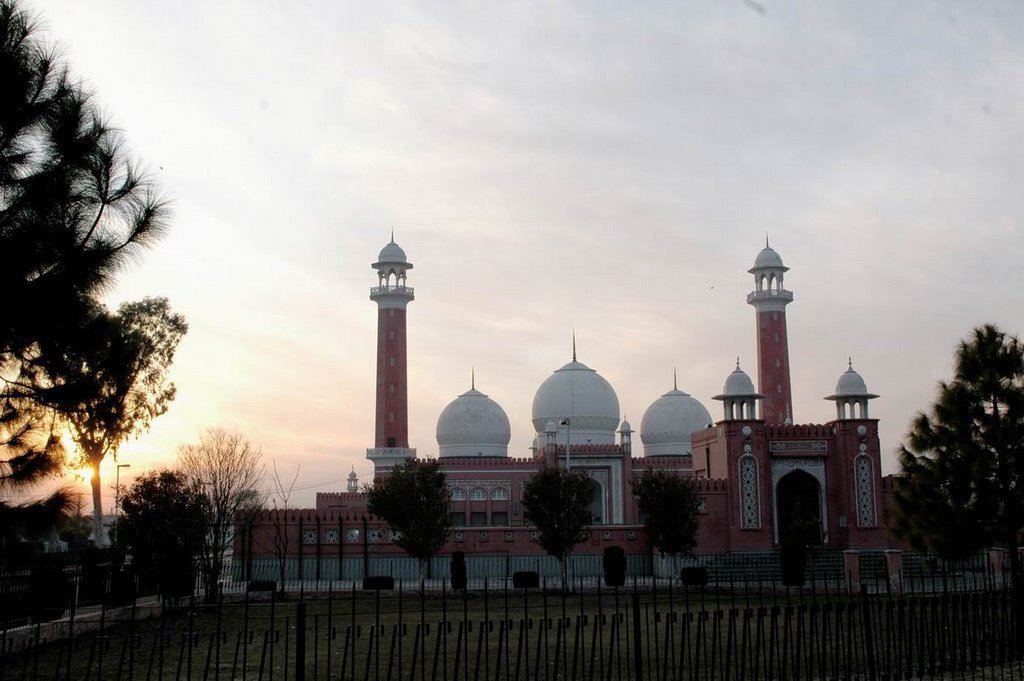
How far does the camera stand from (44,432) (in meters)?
8.95

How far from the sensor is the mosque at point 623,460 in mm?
34281

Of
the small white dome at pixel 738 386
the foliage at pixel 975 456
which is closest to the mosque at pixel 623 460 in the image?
the small white dome at pixel 738 386

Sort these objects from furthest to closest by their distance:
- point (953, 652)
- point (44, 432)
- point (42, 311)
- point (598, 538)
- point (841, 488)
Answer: point (841, 488) → point (598, 538) → point (953, 652) → point (44, 432) → point (42, 311)

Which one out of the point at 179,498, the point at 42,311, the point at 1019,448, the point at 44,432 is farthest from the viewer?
the point at 179,498

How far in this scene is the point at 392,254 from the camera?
48.9 meters

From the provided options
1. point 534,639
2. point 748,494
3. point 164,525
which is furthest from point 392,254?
point 534,639

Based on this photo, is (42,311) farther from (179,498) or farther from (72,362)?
(179,498)

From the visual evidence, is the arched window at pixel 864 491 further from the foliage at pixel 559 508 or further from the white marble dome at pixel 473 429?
the white marble dome at pixel 473 429

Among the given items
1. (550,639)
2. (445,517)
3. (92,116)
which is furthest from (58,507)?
(445,517)

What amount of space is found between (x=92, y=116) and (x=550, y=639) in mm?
9920

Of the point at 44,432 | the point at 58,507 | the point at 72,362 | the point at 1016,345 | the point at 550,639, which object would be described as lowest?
the point at 550,639

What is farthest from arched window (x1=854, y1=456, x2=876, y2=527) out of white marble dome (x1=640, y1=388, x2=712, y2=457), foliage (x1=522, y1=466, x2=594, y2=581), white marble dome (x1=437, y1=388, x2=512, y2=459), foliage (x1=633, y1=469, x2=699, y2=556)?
white marble dome (x1=437, y1=388, x2=512, y2=459)

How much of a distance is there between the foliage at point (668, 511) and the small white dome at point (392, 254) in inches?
846

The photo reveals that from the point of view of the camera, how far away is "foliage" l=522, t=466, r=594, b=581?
29.4 m
